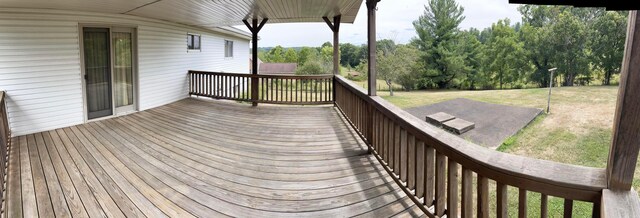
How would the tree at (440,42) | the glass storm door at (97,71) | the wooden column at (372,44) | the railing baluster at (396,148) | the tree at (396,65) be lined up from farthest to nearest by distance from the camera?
the tree at (440,42) → the tree at (396,65) → the glass storm door at (97,71) → the wooden column at (372,44) → the railing baluster at (396,148)

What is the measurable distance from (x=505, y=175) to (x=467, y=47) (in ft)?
123

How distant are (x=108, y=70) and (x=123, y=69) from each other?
0.40 m

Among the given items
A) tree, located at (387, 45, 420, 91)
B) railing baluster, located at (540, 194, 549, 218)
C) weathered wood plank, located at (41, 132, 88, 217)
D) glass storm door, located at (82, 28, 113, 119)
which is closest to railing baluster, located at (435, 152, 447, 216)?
railing baluster, located at (540, 194, 549, 218)

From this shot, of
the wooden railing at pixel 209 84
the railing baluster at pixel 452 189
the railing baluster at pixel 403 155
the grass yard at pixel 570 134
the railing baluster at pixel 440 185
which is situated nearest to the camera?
the railing baluster at pixel 452 189

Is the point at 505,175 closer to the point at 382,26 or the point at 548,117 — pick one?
the point at 548,117

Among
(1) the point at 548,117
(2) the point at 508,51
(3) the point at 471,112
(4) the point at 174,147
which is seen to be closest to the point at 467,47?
(2) the point at 508,51

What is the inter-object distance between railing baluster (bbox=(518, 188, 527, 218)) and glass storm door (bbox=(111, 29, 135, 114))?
22.7 feet

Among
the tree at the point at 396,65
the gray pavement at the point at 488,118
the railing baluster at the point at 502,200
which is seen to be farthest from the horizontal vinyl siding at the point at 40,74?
the tree at the point at 396,65

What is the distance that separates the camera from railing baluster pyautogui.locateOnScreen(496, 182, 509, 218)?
5.16 feet

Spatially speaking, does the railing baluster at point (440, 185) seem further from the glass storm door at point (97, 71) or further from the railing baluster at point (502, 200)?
the glass storm door at point (97, 71)

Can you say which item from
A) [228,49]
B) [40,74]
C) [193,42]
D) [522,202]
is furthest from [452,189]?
[228,49]

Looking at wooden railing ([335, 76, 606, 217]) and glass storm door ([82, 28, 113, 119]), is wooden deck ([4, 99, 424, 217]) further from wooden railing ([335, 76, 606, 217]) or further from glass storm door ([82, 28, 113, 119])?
glass storm door ([82, 28, 113, 119])

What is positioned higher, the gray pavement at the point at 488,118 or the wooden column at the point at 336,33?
the wooden column at the point at 336,33

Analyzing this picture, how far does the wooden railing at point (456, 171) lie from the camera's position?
1280 millimetres
